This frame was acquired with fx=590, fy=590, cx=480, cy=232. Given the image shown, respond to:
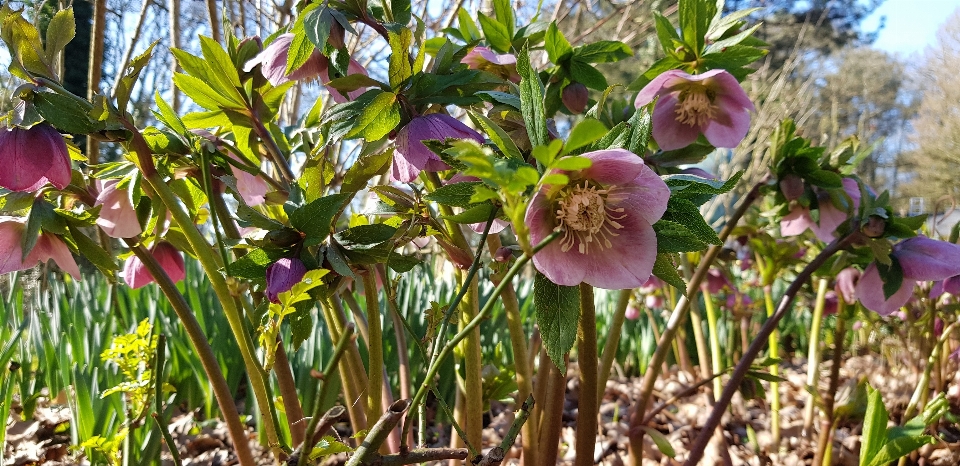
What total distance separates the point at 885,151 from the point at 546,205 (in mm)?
17228

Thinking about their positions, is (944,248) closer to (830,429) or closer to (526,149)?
(830,429)

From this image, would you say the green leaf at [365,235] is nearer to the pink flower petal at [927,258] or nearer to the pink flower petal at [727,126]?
the pink flower petal at [727,126]

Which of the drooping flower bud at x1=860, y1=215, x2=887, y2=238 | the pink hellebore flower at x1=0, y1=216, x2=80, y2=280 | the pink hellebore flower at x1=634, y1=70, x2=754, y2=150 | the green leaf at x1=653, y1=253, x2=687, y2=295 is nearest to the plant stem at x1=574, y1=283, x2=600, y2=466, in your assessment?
the green leaf at x1=653, y1=253, x2=687, y2=295

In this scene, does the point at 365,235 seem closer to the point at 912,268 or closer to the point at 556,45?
the point at 556,45

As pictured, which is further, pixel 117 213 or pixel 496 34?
pixel 496 34

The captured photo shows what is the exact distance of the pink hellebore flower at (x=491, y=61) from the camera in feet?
2.17

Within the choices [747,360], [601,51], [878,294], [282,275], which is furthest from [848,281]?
[282,275]

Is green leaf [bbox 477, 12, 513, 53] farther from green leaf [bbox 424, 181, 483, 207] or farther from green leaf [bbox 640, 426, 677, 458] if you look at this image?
green leaf [bbox 640, 426, 677, 458]

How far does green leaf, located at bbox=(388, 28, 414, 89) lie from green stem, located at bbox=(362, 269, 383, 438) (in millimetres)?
178

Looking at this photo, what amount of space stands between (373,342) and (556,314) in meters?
0.22

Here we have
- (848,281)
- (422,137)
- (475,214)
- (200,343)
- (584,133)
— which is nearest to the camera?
(584,133)

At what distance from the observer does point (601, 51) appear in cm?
72

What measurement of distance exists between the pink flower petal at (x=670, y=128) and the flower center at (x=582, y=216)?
0.35 m

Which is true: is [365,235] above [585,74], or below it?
below
